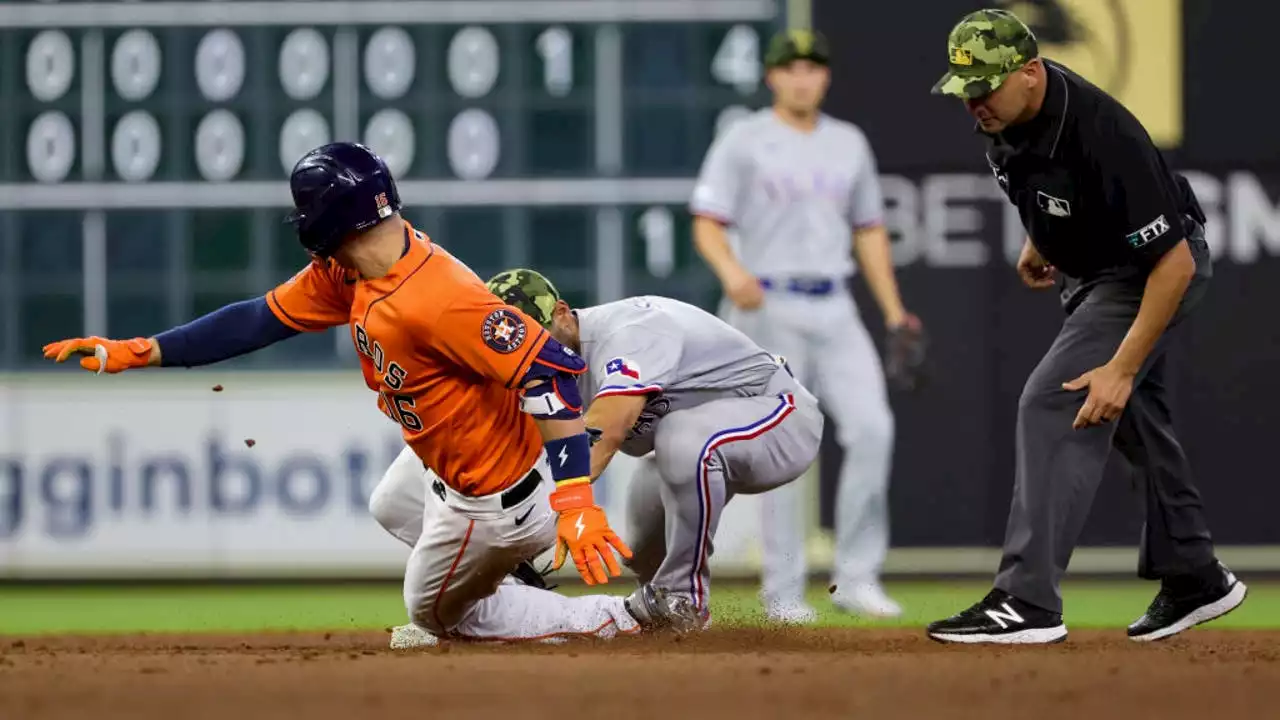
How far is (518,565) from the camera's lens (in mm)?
6191

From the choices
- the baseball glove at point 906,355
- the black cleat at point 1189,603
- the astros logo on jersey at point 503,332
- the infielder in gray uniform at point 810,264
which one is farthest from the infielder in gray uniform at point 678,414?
the baseball glove at point 906,355

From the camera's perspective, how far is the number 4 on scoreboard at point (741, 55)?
9547mm

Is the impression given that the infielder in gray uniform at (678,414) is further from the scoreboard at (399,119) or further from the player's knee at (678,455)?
the scoreboard at (399,119)

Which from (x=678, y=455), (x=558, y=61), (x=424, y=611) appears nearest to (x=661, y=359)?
(x=678, y=455)

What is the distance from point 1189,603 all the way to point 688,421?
1530 mm

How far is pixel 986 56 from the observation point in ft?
17.4

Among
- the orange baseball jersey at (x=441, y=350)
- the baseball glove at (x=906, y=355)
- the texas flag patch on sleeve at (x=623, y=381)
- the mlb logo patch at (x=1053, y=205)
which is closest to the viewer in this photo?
the orange baseball jersey at (x=441, y=350)

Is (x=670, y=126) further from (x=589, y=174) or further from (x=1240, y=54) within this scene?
(x=1240, y=54)

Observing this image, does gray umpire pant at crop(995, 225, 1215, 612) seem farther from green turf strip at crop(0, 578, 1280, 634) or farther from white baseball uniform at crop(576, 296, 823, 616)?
green turf strip at crop(0, 578, 1280, 634)

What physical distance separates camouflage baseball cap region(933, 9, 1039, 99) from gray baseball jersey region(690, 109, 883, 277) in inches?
113

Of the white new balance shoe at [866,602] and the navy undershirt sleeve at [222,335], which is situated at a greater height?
the navy undershirt sleeve at [222,335]

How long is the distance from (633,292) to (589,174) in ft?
2.01

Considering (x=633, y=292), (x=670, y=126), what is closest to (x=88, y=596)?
(x=633, y=292)

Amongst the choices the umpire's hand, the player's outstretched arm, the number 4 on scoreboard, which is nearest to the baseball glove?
the number 4 on scoreboard
